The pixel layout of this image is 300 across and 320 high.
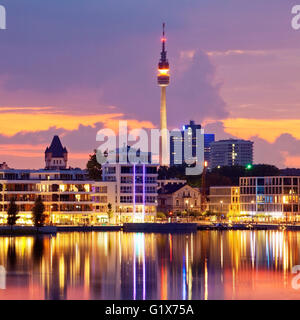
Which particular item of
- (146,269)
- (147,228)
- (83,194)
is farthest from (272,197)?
(146,269)

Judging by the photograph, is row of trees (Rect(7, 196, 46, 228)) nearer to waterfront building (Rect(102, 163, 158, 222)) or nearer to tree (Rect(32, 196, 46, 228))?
tree (Rect(32, 196, 46, 228))

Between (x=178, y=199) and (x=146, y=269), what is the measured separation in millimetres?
103593

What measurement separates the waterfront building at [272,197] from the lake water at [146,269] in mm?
75744

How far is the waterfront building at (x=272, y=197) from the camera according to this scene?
630 feet

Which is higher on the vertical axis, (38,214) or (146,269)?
(38,214)

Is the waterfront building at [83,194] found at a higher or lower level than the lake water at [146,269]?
higher

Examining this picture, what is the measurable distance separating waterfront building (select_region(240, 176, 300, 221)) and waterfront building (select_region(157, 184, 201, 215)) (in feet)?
49.7

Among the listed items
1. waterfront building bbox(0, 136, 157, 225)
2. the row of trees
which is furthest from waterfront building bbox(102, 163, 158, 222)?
the row of trees

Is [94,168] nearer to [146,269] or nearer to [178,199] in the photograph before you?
[178,199]

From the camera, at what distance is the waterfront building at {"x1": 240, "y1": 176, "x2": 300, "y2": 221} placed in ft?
630

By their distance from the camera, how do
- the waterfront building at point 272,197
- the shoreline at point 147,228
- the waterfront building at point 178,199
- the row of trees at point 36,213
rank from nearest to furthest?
the row of trees at point 36,213 < the shoreline at point 147,228 < the waterfront building at point 178,199 < the waterfront building at point 272,197

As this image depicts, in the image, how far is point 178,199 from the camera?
182250mm

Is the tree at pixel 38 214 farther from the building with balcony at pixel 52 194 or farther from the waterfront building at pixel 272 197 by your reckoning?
the waterfront building at pixel 272 197

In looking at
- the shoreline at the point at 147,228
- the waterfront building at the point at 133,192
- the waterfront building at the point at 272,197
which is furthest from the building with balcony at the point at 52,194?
the waterfront building at the point at 272,197
